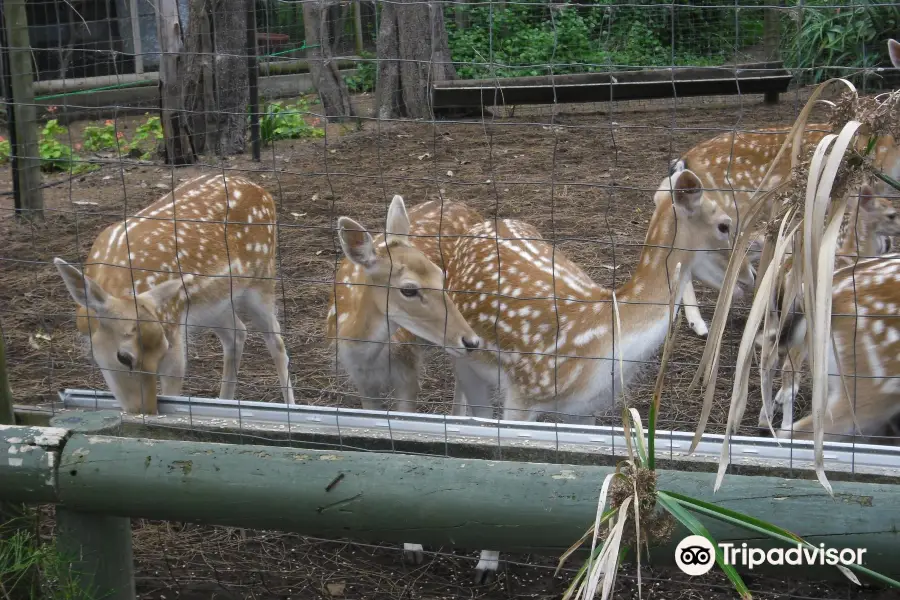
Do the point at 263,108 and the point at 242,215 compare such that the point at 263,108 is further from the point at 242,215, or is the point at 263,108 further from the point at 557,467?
the point at 557,467

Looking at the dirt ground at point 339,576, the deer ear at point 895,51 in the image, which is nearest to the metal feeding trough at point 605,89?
the deer ear at point 895,51

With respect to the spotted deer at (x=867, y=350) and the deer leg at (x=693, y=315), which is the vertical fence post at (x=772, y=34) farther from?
the spotted deer at (x=867, y=350)

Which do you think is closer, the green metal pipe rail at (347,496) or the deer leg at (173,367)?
the green metal pipe rail at (347,496)

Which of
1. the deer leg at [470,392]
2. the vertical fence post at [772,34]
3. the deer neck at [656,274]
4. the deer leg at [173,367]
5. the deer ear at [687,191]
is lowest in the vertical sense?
the deer leg at [470,392]

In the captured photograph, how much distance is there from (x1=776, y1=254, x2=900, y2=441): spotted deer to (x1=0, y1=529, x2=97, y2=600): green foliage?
8.01 feet

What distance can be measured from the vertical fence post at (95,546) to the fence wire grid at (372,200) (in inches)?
21.2

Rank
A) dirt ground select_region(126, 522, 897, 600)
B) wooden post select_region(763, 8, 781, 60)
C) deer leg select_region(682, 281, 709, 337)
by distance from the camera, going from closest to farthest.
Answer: dirt ground select_region(126, 522, 897, 600) < deer leg select_region(682, 281, 709, 337) < wooden post select_region(763, 8, 781, 60)

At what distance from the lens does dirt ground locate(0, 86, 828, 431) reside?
191 inches

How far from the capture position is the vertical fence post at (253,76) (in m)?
9.70

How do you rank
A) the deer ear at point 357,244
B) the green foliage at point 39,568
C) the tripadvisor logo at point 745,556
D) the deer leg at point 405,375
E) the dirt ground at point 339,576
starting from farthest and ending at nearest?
the deer leg at point 405,375, the deer ear at point 357,244, the dirt ground at point 339,576, the green foliage at point 39,568, the tripadvisor logo at point 745,556

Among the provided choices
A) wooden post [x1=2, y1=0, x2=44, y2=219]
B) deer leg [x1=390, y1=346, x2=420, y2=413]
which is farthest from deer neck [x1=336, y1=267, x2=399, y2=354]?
wooden post [x1=2, y1=0, x2=44, y2=219]

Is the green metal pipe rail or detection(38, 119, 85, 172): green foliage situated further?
detection(38, 119, 85, 172): green foliage

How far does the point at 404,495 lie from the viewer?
2613 millimetres

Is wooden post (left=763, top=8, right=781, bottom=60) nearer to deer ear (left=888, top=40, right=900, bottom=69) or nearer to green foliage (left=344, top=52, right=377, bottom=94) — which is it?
green foliage (left=344, top=52, right=377, bottom=94)
